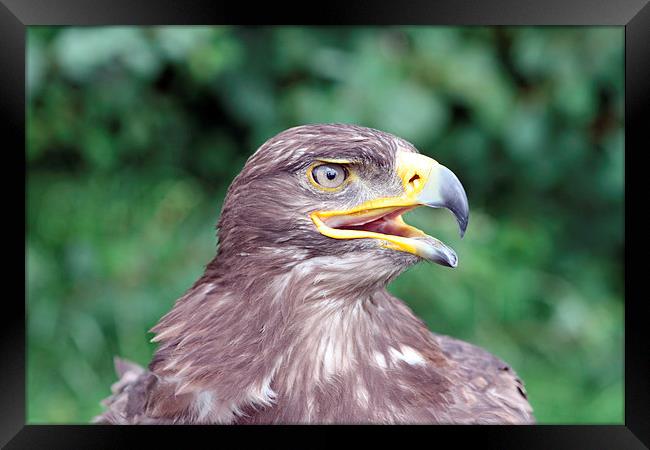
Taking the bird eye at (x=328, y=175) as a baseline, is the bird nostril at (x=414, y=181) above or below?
below

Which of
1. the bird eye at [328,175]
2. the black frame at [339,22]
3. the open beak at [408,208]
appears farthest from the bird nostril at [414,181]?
the black frame at [339,22]

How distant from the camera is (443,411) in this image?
70.0 inches

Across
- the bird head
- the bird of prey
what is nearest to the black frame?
the bird of prey

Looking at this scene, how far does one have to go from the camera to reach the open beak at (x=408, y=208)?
1.65 m

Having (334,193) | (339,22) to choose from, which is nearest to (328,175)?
(334,193)

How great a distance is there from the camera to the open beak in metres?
1.65

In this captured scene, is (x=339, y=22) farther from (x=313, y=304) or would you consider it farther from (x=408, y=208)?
(x=313, y=304)

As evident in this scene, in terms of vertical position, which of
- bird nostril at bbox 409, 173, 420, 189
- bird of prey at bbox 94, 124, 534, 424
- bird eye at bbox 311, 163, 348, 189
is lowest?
bird of prey at bbox 94, 124, 534, 424

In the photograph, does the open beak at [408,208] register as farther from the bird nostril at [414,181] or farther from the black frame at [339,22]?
the black frame at [339,22]

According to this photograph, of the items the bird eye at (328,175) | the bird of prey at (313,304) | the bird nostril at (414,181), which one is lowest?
the bird of prey at (313,304)

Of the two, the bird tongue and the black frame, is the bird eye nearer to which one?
the bird tongue

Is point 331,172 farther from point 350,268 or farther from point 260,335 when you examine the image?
point 260,335

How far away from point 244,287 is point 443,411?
490 mm
